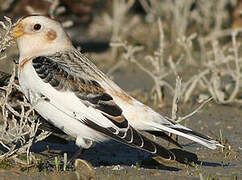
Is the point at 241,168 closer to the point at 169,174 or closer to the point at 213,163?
the point at 213,163

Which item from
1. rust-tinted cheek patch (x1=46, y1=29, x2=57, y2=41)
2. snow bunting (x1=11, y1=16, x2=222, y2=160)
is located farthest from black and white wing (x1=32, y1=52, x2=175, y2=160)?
rust-tinted cheek patch (x1=46, y1=29, x2=57, y2=41)

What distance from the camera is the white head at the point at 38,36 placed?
565 cm

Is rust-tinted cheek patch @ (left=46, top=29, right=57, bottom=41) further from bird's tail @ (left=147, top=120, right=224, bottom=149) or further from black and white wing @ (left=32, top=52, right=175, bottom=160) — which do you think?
bird's tail @ (left=147, top=120, right=224, bottom=149)

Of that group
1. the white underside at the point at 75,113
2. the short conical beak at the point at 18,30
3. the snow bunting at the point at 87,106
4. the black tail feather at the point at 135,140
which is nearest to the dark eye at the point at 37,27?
the short conical beak at the point at 18,30

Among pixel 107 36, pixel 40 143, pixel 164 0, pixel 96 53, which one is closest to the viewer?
pixel 40 143

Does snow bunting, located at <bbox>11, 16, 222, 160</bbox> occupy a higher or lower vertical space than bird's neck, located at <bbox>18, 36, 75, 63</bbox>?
lower

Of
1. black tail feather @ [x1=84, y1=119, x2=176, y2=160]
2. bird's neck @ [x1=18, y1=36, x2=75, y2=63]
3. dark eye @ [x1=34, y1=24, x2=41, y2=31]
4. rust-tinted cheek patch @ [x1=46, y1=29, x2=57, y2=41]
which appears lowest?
black tail feather @ [x1=84, y1=119, x2=176, y2=160]

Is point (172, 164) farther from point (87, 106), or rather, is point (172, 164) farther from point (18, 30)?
point (18, 30)

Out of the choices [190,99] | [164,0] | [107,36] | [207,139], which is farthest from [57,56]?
[107,36]

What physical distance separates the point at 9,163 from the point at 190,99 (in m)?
3.53

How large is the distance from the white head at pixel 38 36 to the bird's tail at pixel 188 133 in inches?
44.3

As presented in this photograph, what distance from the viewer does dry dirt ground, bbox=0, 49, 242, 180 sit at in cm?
479

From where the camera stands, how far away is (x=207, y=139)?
199 inches

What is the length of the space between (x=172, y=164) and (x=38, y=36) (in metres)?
1.54
